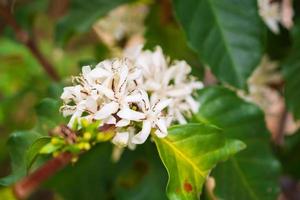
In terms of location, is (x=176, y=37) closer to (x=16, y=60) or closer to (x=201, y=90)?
(x=201, y=90)

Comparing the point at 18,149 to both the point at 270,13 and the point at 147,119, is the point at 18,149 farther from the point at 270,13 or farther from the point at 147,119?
the point at 270,13

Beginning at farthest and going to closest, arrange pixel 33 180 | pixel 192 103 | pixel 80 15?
1. pixel 80 15
2. pixel 192 103
3. pixel 33 180

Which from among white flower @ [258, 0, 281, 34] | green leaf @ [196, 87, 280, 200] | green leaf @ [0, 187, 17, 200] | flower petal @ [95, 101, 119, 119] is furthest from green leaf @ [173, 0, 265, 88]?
green leaf @ [0, 187, 17, 200]

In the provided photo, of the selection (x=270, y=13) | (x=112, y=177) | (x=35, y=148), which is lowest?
(x=112, y=177)

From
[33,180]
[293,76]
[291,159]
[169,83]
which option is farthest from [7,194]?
[291,159]

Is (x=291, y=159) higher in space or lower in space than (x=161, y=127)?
lower

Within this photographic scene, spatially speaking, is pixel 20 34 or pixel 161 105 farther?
pixel 20 34
